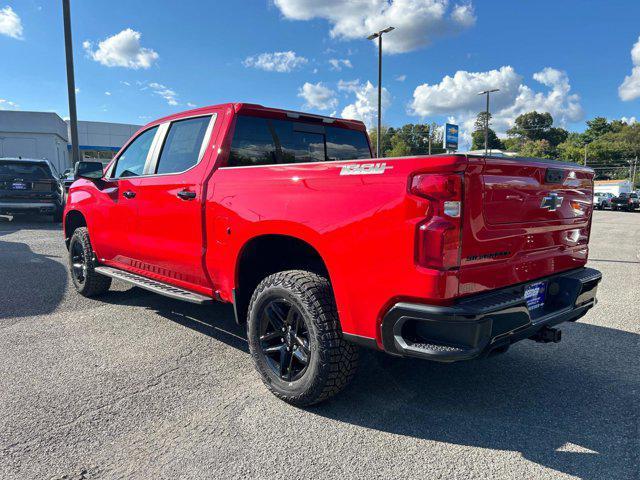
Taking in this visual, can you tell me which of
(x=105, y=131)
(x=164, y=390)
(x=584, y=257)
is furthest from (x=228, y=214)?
(x=105, y=131)

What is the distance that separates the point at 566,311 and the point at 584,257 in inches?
23.6

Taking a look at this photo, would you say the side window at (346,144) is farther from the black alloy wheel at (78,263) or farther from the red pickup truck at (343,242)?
the black alloy wheel at (78,263)

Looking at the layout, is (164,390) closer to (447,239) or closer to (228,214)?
(228,214)

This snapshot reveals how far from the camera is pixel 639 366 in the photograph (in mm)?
3572

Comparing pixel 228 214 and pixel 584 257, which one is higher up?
pixel 228 214

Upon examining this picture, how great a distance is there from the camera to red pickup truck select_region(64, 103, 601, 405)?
226 cm

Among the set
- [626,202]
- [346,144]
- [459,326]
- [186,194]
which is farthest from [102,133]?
[459,326]

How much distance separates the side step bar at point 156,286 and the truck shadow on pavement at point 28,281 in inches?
33.3

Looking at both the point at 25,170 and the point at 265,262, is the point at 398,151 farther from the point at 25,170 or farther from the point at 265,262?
the point at 265,262

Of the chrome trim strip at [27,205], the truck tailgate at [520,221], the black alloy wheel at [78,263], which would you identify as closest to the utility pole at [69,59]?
the chrome trim strip at [27,205]

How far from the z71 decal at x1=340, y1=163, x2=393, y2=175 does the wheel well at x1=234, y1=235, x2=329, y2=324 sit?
740mm

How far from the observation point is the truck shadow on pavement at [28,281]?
16.5 feet

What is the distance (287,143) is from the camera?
4.00 meters

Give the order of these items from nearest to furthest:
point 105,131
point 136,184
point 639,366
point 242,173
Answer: point 242,173 < point 639,366 < point 136,184 < point 105,131
